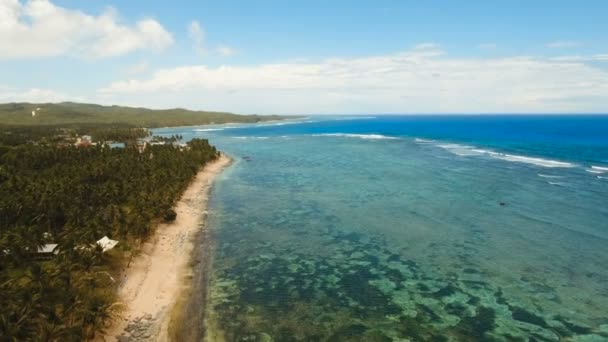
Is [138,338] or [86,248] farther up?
[86,248]

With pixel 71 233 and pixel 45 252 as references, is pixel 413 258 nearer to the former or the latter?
pixel 71 233

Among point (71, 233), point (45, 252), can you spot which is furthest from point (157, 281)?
point (45, 252)

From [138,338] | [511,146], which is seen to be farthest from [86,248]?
[511,146]

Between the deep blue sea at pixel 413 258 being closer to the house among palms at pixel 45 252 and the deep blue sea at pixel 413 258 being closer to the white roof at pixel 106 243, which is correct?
the white roof at pixel 106 243

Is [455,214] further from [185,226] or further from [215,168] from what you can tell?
[215,168]

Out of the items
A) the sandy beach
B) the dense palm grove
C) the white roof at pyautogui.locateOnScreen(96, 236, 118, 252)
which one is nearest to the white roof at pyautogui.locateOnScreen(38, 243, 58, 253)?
the dense palm grove

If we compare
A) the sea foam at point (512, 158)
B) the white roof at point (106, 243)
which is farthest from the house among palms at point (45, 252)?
the sea foam at point (512, 158)
